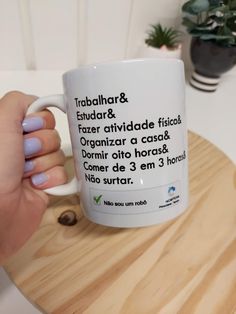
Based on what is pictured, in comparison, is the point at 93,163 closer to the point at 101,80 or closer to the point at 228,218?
the point at 101,80

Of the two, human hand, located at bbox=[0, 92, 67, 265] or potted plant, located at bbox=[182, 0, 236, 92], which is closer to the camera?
human hand, located at bbox=[0, 92, 67, 265]

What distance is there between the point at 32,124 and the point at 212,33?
516mm

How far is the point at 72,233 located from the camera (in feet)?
1.22

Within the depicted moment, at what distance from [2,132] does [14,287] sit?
0.18 meters

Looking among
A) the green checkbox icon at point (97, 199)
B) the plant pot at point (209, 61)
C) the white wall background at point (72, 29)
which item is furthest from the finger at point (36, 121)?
the plant pot at point (209, 61)

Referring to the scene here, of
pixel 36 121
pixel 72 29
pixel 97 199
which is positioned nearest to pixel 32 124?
pixel 36 121

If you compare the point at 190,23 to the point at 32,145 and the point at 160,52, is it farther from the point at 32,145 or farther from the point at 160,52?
the point at 32,145

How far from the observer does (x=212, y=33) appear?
667mm

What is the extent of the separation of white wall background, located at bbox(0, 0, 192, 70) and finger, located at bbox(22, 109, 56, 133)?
379 mm

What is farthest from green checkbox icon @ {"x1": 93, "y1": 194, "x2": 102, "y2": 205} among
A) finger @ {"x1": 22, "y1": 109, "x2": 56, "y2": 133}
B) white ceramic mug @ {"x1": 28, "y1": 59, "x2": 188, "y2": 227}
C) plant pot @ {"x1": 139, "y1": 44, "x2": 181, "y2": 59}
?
plant pot @ {"x1": 139, "y1": 44, "x2": 181, "y2": 59}

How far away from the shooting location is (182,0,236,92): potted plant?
638 millimetres

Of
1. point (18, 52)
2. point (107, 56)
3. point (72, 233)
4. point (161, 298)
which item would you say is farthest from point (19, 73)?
point (161, 298)

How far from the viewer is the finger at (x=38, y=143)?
13.2 inches

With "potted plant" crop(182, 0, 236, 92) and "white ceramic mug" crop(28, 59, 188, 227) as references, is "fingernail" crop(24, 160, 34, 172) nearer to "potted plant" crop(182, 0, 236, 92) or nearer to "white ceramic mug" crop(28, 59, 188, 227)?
"white ceramic mug" crop(28, 59, 188, 227)
